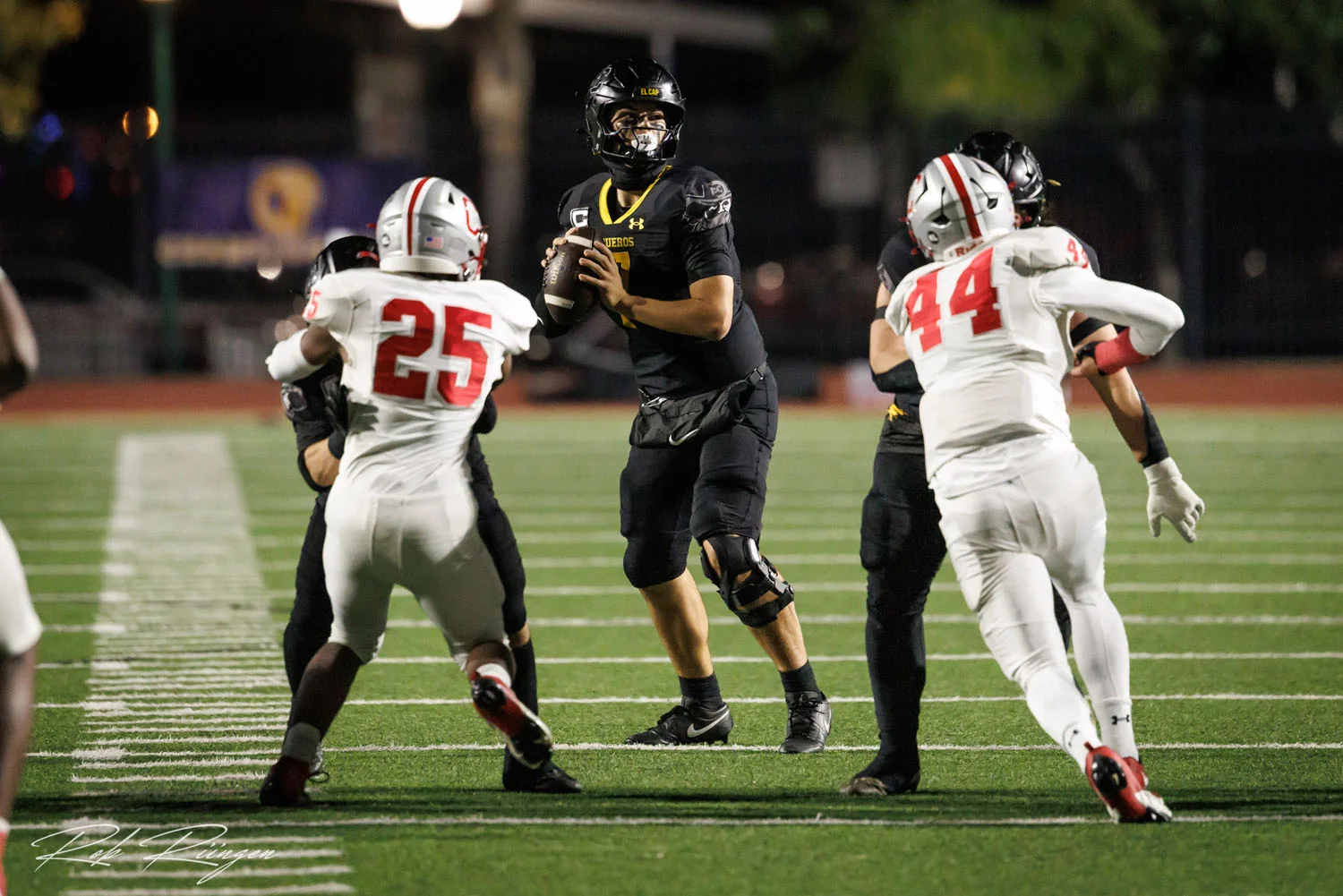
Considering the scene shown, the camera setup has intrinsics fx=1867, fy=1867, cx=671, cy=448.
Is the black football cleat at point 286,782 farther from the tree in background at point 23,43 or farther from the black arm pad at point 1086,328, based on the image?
the tree in background at point 23,43

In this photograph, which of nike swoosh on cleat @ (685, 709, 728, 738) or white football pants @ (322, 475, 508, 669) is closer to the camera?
white football pants @ (322, 475, 508, 669)

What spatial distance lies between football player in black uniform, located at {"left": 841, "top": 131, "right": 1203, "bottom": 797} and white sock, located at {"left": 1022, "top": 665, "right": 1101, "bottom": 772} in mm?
553

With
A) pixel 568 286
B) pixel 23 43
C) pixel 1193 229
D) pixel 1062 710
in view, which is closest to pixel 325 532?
pixel 568 286

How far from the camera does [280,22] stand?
31.3 meters

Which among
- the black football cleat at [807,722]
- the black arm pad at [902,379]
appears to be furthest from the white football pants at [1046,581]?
the black football cleat at [807,722]

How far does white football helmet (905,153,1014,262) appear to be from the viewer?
15.8ft

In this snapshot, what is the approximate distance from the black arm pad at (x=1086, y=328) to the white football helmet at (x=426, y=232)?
171 cm

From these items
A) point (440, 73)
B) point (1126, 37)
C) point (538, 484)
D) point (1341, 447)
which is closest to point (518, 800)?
point (538, 484)

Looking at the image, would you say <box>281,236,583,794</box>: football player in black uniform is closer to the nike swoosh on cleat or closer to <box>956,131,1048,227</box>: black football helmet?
the nike swoosh on cleat

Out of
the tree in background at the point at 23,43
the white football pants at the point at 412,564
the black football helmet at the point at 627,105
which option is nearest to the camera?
the white football pants at the point at 412,564

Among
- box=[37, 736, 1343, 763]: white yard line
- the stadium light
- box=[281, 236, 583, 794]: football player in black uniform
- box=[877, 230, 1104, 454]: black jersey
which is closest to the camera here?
box=[281, 236, 583, 794]: football player in black uniform

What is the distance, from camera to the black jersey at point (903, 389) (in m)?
5.30

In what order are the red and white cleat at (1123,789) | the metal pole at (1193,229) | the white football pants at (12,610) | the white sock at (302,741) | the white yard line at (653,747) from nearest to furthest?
the white football pants at (12,610) → the red and white cleat at (1123,789) → the white sock at (302,741) → the white yard line at (653,747) → the metal pole at (1193,229)

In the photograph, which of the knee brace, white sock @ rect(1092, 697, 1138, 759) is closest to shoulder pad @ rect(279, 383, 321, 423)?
the knee brace
